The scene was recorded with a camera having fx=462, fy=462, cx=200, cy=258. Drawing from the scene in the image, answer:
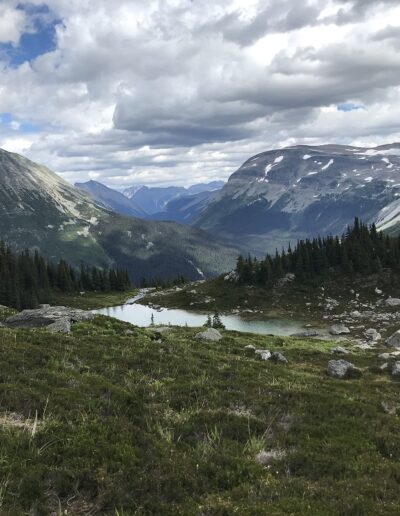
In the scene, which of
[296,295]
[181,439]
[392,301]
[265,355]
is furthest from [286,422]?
[296,295]

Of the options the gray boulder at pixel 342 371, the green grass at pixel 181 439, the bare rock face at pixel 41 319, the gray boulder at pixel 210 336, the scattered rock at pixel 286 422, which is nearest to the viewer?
the green grass at pixel 181 439

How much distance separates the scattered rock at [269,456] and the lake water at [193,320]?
200 ft

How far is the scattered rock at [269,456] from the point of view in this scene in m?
15.3

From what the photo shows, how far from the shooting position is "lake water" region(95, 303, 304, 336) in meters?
87.4

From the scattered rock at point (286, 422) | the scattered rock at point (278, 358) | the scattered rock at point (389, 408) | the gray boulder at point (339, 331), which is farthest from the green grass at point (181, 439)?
the gray boulder at point (339, 331)

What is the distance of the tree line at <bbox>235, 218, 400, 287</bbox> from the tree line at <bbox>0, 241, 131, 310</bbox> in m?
55.3

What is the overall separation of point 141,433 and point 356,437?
322 inches

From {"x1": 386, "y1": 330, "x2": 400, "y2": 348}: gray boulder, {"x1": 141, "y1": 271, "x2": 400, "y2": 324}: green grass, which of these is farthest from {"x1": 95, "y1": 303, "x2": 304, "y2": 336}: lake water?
{"x1": 386, "y1": 330, "x2": 400, "y2": 348}: gray boulder

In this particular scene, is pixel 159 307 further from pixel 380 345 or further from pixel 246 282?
pixel 380 345

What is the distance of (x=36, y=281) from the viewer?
134m

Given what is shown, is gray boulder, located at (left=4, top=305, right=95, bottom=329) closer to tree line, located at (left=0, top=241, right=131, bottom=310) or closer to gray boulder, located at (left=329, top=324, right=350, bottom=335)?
gray boulder, located at (left=329, top=324, right=350, bottom=335)

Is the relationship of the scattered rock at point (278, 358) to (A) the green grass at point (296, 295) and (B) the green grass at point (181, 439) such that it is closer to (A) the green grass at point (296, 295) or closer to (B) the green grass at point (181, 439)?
(B) the green grass at point (181, 439)

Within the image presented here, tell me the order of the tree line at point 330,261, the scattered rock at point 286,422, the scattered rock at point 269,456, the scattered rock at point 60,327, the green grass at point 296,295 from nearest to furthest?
1. the scattered rock at point 269,456
2. the scattered rock at point 286,422
3. the scattered rock at point 60,327
4. the green grass at point 296,295
5. the tree line at point 330,261

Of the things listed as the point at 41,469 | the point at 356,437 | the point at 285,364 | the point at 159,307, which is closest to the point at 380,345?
the point at 285,364
